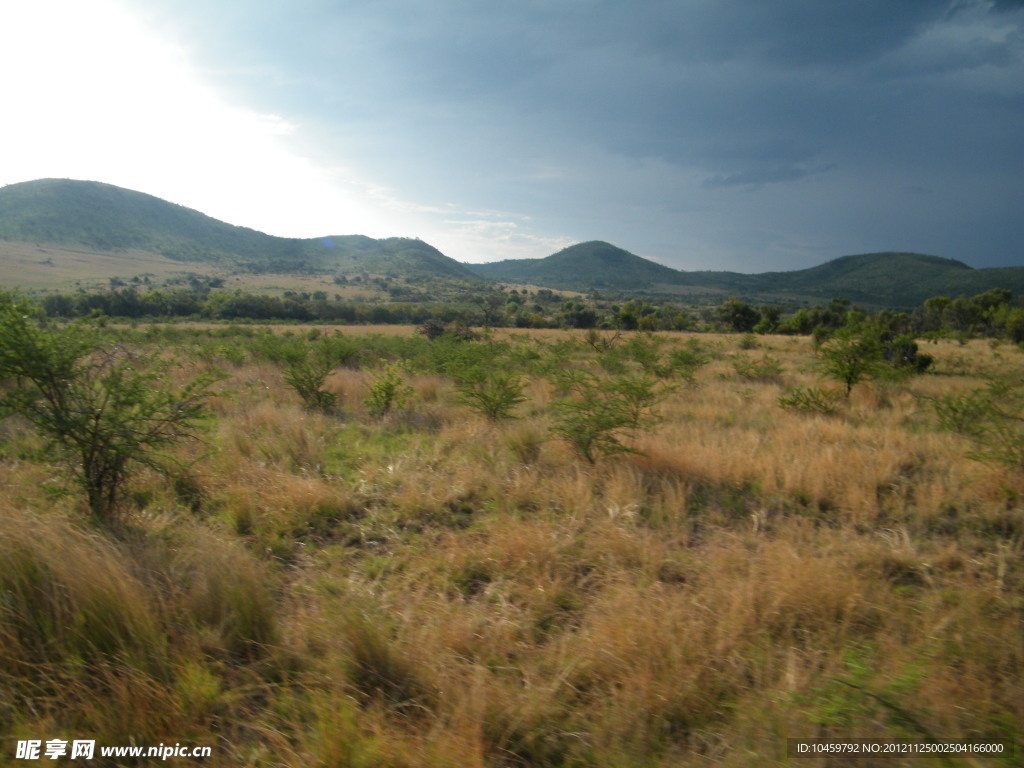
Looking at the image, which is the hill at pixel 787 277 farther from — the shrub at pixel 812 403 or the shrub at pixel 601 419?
the shrub at pixel 601 419

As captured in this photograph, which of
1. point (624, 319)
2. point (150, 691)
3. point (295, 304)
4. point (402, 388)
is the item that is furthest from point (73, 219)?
point (150, 691)

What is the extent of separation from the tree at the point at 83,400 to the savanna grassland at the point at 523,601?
0.27m

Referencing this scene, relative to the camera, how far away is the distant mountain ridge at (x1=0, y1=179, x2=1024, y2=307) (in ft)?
305

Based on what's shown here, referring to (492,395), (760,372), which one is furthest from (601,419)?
(760,372)

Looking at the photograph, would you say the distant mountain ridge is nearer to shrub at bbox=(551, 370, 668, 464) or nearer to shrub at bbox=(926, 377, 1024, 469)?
shrub at bbox=(551, 370, 668, 464)

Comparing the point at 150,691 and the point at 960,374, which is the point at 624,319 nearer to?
the point at 960,374

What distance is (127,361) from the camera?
441 centimetres

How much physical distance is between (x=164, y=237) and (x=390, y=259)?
5622 centimetres

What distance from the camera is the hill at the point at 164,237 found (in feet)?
320

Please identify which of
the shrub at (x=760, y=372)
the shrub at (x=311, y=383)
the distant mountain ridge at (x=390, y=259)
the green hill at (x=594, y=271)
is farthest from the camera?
the green hill at (x=594, y=271)

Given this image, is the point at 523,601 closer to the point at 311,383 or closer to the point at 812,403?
the point at 311,383

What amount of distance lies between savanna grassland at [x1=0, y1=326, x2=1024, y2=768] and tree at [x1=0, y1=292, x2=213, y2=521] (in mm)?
266

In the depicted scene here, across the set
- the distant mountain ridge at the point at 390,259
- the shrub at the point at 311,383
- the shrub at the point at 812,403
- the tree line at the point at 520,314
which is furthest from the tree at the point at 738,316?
the distant mountain ridge at the point at 390,259

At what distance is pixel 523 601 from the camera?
3334 millimetres
